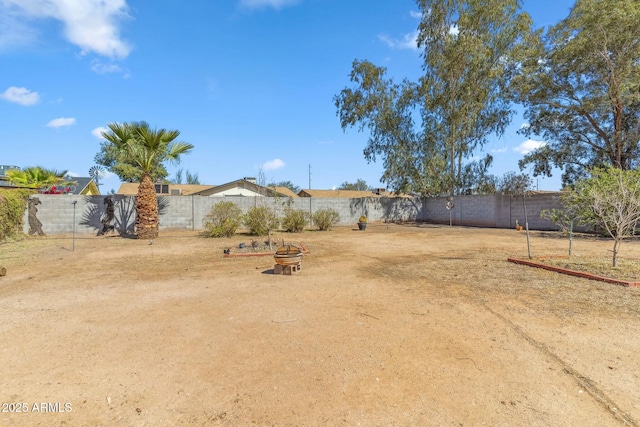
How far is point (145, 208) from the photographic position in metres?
13.4

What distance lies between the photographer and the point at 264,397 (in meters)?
2.48

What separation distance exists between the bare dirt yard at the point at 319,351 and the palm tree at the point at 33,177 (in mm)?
12379

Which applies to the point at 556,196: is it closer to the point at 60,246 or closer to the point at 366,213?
the point at 366,213

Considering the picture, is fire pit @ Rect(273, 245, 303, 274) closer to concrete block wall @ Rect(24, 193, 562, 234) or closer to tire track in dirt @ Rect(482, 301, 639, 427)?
tire track in dirt @ Rect(482, 301, 639, 427)

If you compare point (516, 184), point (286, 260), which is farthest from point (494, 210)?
point (286, 260)

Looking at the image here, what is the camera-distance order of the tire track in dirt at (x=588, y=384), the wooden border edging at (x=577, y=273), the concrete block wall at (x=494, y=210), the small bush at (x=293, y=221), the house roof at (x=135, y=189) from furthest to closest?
1. the house roof at (x=135, y=189)
2. the concrete block wall at (x=494, y=210)
3. the small bush at (x=293, y=221)
4. the wooden border edging at (x=577, y=273)
5. the tire track in dirt at (x=588, y=384)

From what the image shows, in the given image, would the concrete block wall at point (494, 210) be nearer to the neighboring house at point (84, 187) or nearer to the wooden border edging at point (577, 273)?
the wooden border edging at point (577, 273)

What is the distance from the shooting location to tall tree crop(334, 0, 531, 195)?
71.5 feet

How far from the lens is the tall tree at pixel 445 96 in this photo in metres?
21.8

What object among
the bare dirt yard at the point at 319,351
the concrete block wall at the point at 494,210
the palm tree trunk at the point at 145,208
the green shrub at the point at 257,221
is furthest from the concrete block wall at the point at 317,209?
the bare dirt yard at the point at 319,351

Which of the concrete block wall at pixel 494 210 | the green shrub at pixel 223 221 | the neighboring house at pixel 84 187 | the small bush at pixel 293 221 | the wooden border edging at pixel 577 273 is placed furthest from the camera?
the neighboring house at pixel 84 187

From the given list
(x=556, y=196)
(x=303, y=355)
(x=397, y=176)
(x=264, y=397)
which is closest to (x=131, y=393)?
(x=264, y=397)

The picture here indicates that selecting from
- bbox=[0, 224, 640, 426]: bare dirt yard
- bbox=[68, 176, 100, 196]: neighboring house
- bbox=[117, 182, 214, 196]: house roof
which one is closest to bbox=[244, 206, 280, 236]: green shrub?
bbox=[0, 224, 640, 426]: bare dirt yard

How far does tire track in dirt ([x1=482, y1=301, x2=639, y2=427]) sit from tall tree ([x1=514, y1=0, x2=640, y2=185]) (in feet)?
63.7
